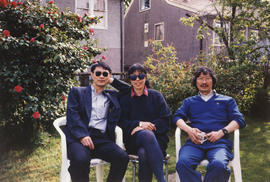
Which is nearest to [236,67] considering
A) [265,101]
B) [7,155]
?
[265,101]

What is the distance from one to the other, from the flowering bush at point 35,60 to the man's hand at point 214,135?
2.26 m

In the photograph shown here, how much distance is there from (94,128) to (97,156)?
326 millimetres

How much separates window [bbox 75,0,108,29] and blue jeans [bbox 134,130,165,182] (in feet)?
31.2

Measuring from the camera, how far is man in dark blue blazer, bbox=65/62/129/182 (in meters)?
2.69

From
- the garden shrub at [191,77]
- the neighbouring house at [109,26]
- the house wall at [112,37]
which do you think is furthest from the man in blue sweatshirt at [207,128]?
the house wall at [112,37]

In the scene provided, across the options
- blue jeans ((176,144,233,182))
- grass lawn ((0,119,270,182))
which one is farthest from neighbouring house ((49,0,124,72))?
blue jeans ((176,144,233,182))

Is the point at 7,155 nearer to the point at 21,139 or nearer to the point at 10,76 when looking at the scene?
the point at 21,139

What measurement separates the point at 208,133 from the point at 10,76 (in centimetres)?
276

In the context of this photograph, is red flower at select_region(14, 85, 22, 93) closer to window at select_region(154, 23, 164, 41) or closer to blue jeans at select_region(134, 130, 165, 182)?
blue jeans at select_region(134, 130, 165, 182)

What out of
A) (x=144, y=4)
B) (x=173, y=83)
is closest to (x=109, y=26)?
(x=144, y=4)

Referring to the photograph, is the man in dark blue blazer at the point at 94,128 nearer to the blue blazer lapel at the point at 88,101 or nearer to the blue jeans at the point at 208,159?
the blue blazer lapel at the point at 88,101

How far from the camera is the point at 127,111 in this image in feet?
10.3

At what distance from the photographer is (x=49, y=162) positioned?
4.25 metres

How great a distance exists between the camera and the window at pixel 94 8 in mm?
11711
